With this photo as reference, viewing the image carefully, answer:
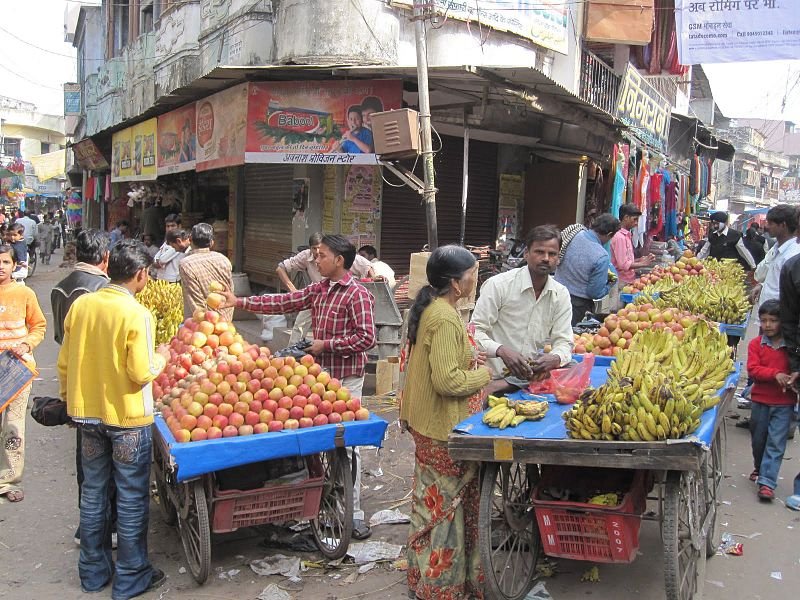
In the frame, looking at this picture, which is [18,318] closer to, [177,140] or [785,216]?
[785,216]

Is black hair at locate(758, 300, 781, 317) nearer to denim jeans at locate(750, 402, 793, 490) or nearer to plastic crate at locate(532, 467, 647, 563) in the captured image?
denim jeans at locate(750, 402, 793, 490)

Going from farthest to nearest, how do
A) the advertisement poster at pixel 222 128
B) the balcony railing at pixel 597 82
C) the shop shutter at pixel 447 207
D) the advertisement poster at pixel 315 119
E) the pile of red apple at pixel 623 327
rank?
the balcony railing at pixel 597 82 → the shop shutter at pixel 447 207 → the advertisement poster at pixel 222 128 → the advertisement poster at pixel 315 119 → the pile of red apple at pixel 623 327

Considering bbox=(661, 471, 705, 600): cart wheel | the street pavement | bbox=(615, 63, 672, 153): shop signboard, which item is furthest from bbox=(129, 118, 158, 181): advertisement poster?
bbox=(661, 471, 705, 600): cart wheel

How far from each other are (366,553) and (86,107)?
82.4ft

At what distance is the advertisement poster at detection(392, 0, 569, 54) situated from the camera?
34.4 feet

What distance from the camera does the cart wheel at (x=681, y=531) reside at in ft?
10.0

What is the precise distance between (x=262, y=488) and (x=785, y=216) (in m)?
5.28

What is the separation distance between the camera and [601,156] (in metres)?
12.6

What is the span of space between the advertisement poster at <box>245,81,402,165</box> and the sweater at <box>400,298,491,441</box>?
222 inches

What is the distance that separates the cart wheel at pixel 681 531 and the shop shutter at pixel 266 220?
28.3ft

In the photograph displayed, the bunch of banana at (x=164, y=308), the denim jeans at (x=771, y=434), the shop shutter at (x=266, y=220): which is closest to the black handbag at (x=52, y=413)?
the bunch of banana at (x=164, y=308)

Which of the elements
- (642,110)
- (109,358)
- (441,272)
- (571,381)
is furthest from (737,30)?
(109,358)

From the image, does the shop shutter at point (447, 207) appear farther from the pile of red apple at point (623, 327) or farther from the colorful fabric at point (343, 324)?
the colorful fabric at point (343, 324)

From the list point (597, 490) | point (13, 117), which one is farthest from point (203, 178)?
point (13, 117)
